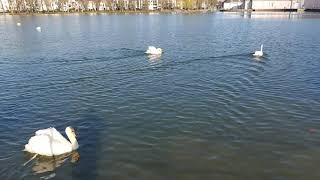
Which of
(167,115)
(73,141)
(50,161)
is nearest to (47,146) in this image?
(50,161)

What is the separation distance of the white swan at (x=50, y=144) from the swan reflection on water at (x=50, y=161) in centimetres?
19

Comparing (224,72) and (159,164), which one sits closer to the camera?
(159,164)

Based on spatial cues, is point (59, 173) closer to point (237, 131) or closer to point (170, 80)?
point (237, 131)

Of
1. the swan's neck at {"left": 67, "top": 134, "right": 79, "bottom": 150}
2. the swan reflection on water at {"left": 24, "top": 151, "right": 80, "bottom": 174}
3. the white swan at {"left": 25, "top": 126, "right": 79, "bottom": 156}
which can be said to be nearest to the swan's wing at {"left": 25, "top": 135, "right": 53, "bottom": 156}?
the white swan at {"left": 25, "top": 126, "right": 79, "bottom": 156}

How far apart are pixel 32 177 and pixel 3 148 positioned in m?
3.33

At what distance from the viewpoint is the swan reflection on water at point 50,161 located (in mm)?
14039

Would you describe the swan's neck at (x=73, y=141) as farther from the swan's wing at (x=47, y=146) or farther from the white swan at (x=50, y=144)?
the swan's wing at (x=47, y=146)

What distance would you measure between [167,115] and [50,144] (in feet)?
23.9

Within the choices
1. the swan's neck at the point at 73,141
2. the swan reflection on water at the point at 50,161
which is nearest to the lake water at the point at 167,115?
the swan reflection on water at the point at 50,161

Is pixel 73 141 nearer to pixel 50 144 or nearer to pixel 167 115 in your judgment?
pixel 50 144

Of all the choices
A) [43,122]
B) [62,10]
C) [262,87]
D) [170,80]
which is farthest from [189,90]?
[62,10]

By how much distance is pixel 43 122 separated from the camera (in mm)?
18969

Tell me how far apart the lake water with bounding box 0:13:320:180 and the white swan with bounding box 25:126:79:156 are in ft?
1.06

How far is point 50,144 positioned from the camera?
14719 mm
